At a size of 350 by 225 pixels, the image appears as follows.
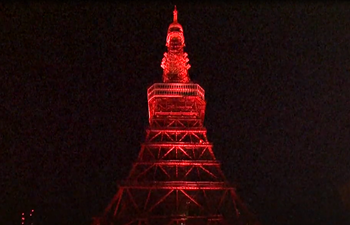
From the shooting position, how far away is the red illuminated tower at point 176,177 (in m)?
32.7

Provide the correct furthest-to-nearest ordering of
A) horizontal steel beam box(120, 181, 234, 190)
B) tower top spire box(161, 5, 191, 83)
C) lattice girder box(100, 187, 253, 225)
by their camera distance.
→ tower top spire box(161, 5, 191, 83) < horizontal steel beam box(120, 181, 234, 190) < lattice girder box(100, 187, 253, 225)

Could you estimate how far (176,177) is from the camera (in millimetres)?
35531

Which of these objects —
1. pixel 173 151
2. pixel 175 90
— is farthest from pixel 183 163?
pixel 175 90

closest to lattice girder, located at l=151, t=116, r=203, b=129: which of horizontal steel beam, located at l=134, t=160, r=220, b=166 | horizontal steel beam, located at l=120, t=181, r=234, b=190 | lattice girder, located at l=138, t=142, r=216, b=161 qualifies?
lattice girder, located at l=138, t=142, r=216, b=161

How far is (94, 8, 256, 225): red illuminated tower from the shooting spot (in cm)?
3269

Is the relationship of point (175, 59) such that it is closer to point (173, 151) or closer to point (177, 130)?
point (177, 130)

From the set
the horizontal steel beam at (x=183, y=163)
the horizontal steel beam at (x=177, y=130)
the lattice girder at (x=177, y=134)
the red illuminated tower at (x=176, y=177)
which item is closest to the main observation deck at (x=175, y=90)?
the red illuminated tower at (x=176, y=177)

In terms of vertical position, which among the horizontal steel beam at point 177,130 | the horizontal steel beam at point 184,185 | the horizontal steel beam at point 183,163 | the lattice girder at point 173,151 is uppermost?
the horizontal steel beam at point 177,130

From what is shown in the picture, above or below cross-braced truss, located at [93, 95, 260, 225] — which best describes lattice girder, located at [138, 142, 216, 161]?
above

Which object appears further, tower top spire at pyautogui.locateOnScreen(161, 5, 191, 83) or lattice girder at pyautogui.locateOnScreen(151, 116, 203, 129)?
tower top spire at pyautogui.locateOnScreen(161, 5, 191, 83)

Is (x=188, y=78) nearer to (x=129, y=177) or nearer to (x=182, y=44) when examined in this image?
(x=182, y=44)

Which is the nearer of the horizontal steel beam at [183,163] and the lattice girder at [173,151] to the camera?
the horizontal steel beam at [183,163]

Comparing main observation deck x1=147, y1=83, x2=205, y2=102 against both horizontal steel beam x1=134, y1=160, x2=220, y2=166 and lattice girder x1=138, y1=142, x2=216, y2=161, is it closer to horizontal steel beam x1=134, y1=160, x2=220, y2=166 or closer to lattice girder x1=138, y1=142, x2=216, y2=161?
lattice girder x1=138, y1=142, x2=216, y2=161

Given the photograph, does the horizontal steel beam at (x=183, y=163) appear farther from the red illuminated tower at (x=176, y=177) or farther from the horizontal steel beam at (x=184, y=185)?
the horizontal steel beam at (x=184, y=185)
